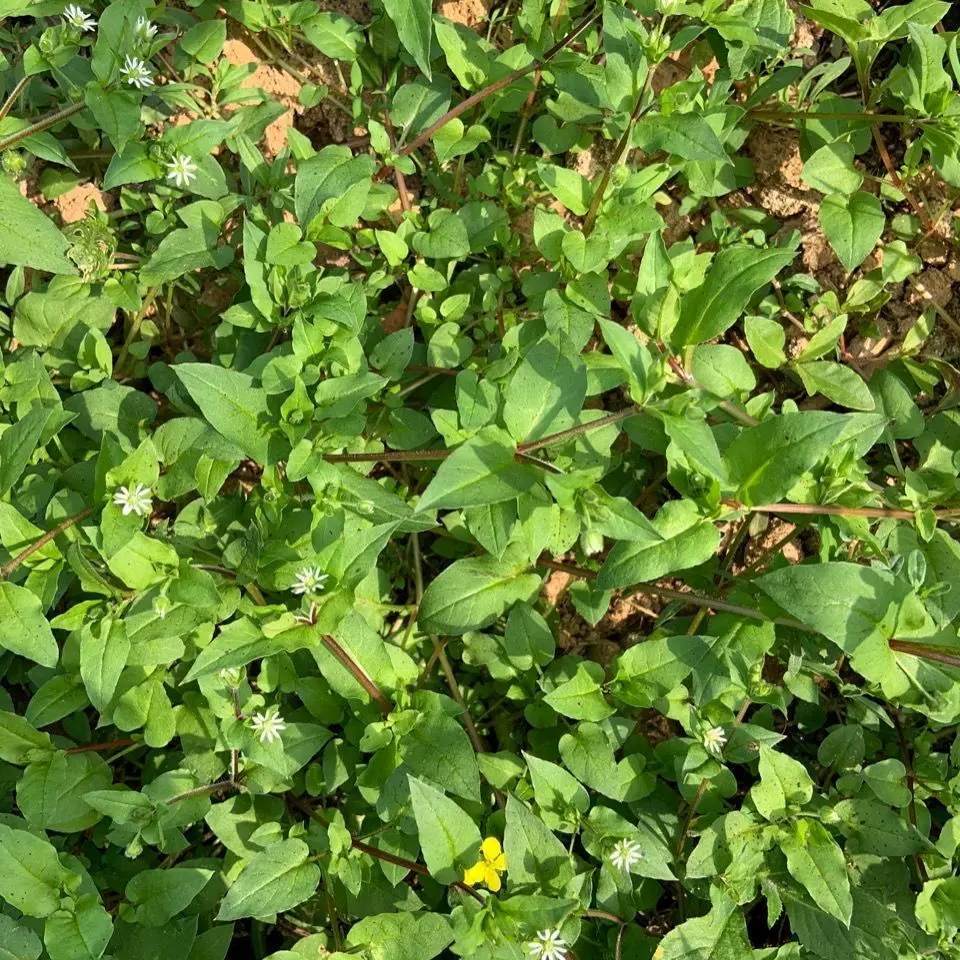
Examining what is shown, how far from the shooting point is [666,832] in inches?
124

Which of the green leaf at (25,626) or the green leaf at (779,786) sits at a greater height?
the green leaf at (25,626)

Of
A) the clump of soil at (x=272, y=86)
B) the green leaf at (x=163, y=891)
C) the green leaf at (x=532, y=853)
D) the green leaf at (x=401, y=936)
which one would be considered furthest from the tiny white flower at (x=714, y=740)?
the clump of soil at (x=272, y=86)

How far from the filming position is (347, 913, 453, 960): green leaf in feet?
9.16

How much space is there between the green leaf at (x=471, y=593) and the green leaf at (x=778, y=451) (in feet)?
2.65

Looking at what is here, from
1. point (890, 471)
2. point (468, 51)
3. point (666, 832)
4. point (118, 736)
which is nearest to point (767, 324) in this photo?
point (890, 471)

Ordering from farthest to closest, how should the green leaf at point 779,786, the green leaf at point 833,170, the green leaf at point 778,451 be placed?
the green leaf at point 833,170 → the green leaf at point 779,786 → the green leaf at point 778,451

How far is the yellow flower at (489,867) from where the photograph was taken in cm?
269

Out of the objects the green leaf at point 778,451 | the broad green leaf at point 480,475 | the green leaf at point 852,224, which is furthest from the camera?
the green leaf at point 852,224

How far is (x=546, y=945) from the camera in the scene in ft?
8.85

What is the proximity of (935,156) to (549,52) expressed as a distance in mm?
1373

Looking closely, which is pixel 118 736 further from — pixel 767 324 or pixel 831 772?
pixel 767 324

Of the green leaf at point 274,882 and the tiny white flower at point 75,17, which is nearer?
the green leaf at point 274,882

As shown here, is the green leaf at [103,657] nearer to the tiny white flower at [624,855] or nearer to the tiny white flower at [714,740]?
the tiny white flower at [624,855]

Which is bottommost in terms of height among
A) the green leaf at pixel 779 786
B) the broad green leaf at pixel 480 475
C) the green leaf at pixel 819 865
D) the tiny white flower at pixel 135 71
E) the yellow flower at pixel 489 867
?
the green leaf at pixel 819 865
